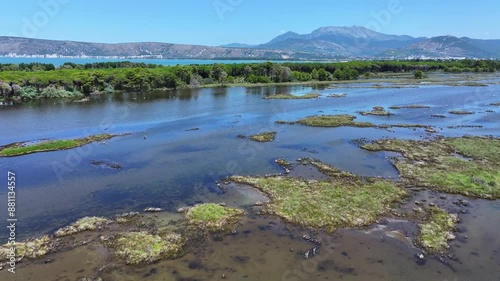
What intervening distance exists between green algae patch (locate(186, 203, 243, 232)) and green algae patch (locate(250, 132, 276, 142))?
2110 centimetres

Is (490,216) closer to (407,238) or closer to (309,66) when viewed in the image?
(407,238)

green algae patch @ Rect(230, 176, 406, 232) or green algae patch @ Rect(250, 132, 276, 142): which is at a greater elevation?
green algae patch @ Rect(250, 132, 276, 142)

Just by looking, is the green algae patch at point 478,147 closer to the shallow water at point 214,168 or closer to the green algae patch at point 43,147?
the shallow water at point 214,168

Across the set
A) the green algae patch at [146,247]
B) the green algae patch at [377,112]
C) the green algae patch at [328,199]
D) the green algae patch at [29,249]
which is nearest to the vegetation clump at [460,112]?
the green algae patch at [377,112]

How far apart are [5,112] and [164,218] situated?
193ft

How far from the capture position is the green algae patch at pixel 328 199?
24.3 metres

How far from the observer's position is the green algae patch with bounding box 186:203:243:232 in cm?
2358

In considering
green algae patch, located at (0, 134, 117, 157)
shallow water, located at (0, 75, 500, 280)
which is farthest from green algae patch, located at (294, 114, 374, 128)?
green algae patch, located at (0, 134, 117, 157)

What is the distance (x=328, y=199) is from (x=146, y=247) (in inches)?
550

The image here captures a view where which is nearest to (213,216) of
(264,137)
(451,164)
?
(264,137)

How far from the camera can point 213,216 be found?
2461 centimetres

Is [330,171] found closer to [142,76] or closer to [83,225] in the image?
[83,225]

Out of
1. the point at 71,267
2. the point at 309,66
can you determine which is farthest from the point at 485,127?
the point at 309,66

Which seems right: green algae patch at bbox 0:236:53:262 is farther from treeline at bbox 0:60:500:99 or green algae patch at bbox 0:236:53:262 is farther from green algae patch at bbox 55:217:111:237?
treeline at bbox 0:60:500:99
